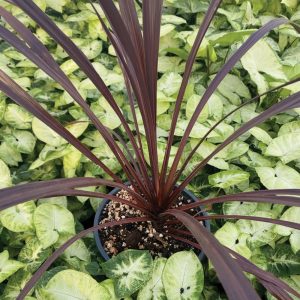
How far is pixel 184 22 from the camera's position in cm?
163

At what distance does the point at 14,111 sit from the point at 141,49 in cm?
64

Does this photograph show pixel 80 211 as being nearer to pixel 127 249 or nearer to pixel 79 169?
pixel 79 169

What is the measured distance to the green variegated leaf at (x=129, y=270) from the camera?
92 centimetres

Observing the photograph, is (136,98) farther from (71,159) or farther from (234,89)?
(234,89)

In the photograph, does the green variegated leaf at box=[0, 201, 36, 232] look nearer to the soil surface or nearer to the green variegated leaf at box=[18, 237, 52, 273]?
the green variegated leaf at box=[18, 237, 52, 273]

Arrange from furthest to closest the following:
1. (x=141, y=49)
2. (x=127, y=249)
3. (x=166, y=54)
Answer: (x=166, y=54) < (x=127, y=249) < (x=141, y=49)

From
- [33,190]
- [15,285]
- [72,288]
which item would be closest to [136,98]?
[33,190]

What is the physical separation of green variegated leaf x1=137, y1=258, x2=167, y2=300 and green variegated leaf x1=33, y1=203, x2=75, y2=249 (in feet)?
0.72

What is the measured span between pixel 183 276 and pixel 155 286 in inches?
2.7

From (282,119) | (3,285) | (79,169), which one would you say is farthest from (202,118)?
(3,285)

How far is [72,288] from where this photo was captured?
893 mm

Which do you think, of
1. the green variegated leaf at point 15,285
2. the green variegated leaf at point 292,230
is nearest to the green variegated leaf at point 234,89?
the green variegated leaf at point 292,230

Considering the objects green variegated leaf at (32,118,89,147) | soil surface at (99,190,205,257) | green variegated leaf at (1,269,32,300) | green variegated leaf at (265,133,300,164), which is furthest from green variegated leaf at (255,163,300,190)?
green variegated leaf at (1,269,32,300)

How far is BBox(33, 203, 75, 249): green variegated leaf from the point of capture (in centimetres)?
101
